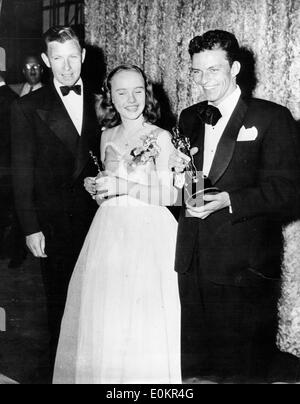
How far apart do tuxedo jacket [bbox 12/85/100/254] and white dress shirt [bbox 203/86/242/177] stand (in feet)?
2.02

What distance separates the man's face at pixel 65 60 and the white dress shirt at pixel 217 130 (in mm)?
814

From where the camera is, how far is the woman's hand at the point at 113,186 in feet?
8.39

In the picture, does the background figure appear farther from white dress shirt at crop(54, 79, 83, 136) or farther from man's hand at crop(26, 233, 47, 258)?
man's hand at crop(26, 233, 47, 258)

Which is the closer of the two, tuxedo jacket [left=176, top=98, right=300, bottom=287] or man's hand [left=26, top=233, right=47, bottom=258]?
tuxedo jacket [left=176, top=98, right=300, bottom=287]

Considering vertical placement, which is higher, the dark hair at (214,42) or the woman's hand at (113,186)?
the dark hair at (214,42)

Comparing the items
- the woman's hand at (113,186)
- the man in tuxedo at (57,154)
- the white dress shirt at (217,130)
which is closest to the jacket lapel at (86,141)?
the man in tuxedo at (57,154)

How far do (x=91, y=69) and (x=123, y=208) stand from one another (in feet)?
3.45

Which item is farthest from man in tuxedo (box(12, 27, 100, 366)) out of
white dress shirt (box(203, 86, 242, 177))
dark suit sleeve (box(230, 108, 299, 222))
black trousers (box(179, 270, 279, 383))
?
dark suit sleeve (box(230, 108, 299, 222))

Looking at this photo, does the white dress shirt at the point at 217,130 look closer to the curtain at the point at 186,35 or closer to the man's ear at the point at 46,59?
the curtain at the point at 186,35

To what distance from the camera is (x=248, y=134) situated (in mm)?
2402

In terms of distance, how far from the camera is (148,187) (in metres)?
2.55

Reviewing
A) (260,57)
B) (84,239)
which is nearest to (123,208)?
(84,239)

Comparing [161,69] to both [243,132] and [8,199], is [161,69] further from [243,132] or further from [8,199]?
[8,199]

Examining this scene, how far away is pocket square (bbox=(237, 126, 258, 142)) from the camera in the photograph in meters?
2.39
